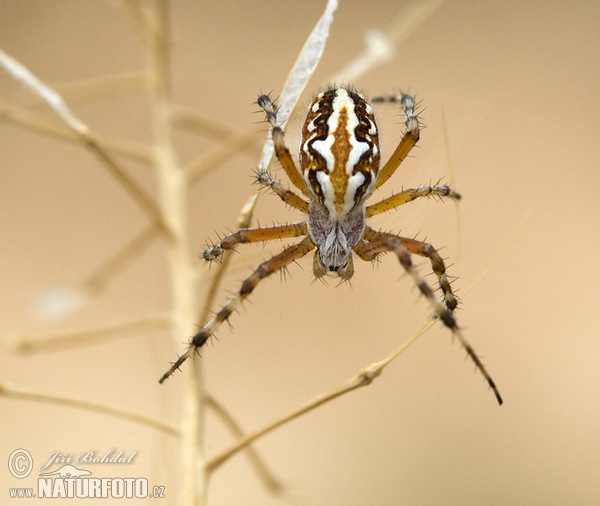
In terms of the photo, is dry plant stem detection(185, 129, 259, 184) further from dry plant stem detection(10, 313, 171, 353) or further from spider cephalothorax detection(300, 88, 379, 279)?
dry plant stem detection(10, 313, 171, 353)

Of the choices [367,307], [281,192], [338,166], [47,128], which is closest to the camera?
[47,128]

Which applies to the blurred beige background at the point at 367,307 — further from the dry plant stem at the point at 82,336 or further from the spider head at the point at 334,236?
the dry plant stem at the point at 82,336

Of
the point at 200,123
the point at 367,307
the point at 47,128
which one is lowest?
the point at 47,128

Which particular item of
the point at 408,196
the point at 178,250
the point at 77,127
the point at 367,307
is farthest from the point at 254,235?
the point at 367,307

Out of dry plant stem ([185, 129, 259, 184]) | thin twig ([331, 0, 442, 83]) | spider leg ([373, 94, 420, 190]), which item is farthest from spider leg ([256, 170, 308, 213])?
thin twig ([331, 0, 442, 83])

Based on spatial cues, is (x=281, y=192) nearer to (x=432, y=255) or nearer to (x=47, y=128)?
(x=432, y=255)

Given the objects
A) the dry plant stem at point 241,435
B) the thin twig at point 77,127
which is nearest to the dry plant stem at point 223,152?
the thin twig at point 77,127

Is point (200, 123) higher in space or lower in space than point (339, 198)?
higher
